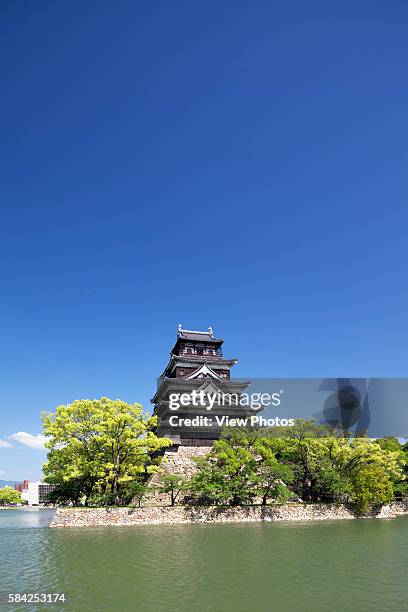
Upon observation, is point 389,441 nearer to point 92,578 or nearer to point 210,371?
point 210,371

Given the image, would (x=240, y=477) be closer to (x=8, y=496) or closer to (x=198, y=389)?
(x=198, y=389)

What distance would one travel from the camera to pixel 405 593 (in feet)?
36.2

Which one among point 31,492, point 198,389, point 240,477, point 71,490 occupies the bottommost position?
point 31,492

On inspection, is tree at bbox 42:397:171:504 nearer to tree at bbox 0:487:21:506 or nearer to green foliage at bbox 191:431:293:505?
green foliage at bbox 191:431:293:505

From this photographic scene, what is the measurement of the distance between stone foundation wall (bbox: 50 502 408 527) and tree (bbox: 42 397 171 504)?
7.24ft

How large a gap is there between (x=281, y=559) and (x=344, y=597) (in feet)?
15.5

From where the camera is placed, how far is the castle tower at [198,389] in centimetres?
4091

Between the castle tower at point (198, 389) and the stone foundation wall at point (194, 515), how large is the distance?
12549 millimetres

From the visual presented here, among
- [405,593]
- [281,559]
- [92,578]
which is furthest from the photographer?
[281,559]

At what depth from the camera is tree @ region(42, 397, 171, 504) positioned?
27.8 m

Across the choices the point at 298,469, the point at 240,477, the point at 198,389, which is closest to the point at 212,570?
the point at 240,477

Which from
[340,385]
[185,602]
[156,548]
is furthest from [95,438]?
[340,385]

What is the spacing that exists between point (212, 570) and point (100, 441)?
51.7 ft

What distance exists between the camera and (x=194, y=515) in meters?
27.4
